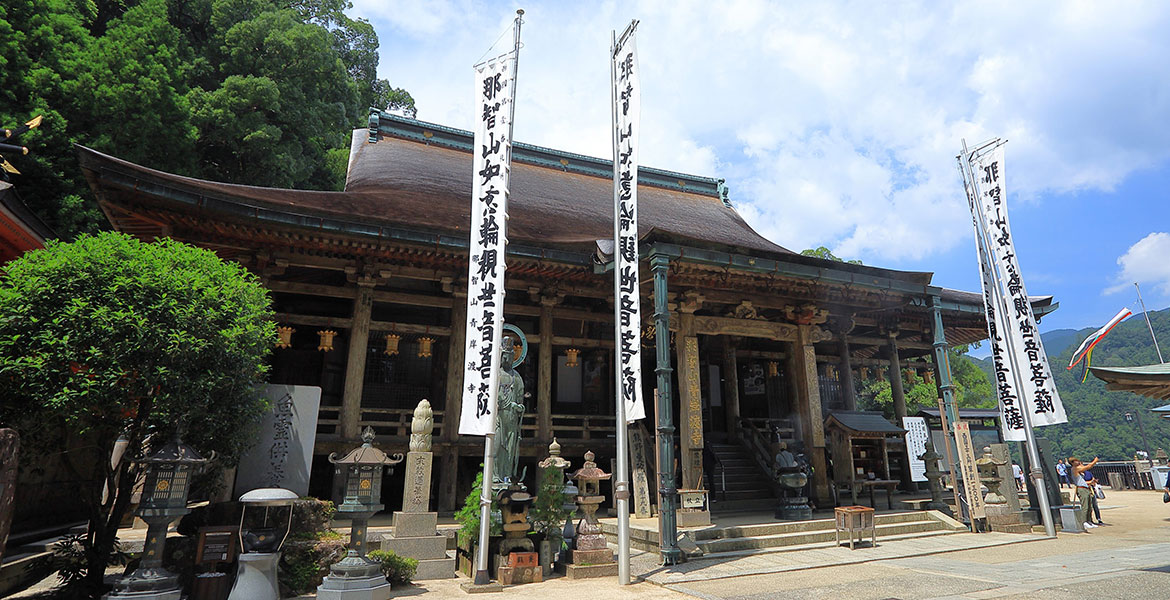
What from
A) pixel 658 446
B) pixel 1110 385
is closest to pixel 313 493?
pixel 658 446

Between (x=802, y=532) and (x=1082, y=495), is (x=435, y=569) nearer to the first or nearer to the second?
(x=802, y=532)

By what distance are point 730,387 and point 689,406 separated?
187 inches

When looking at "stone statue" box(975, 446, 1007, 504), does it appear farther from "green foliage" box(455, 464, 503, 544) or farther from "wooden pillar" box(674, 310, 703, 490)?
"green foliage" box(455, 464, 503, 544)

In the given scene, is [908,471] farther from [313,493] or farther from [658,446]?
[313,493]

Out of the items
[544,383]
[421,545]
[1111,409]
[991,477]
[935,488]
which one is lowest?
[421,545]

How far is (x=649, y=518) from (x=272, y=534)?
7262 millimetres

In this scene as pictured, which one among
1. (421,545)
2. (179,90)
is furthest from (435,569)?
(179,90)

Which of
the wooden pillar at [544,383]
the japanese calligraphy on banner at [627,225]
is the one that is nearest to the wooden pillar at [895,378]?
the wooden pillar at [544,383]

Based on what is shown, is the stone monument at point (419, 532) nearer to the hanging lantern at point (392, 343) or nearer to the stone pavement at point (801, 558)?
the stone pavement at point (801, 558)

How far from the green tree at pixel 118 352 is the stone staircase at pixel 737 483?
9798 mm

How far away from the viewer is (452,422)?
11711mm

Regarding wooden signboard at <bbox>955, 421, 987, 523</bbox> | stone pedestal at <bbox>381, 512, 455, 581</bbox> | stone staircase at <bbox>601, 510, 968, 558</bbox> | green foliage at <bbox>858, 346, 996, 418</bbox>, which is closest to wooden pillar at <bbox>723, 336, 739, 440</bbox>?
stone staircase at <bbox>601, 510, 968, 558</bbox>

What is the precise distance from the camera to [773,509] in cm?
1255

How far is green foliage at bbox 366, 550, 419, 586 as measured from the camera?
6.93 m
